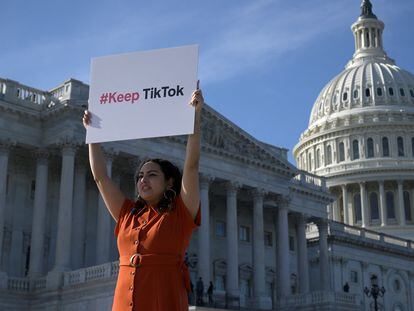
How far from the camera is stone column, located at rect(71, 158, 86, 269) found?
49.3m

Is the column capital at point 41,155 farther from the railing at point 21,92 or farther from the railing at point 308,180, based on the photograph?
the railing at point 308,180

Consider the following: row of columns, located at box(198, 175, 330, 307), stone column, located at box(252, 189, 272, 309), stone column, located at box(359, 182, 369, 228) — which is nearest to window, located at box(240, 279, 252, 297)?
row of columns, located at box(198, 175, 330, 307)

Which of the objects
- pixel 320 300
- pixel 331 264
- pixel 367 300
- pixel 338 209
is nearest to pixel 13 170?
pixel 320 300

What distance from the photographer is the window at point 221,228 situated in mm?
62000

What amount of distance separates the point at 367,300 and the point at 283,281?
22.5 meters

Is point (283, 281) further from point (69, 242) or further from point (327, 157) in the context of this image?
point (327, 157)

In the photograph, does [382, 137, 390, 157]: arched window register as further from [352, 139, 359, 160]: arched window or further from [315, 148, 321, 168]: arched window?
[315, 148, 321, 168]: arched window

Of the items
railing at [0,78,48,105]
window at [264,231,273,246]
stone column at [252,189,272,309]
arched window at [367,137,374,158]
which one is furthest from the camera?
arched window at [367,137,374,158]

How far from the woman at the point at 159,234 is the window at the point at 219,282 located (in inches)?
2149

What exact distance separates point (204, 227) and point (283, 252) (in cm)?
822

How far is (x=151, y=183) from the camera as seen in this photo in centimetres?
657

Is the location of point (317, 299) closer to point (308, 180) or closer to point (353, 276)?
point (308, 180)

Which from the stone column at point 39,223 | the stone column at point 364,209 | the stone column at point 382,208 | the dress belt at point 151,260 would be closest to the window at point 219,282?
the stone column at point 39,223

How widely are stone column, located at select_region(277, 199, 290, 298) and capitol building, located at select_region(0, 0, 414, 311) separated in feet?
0.28
